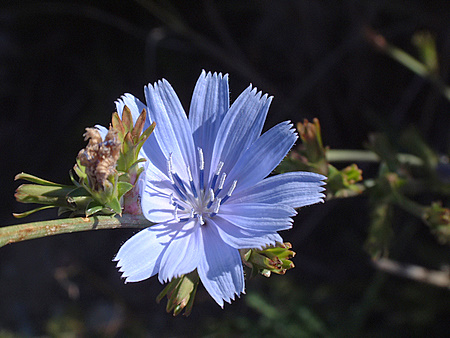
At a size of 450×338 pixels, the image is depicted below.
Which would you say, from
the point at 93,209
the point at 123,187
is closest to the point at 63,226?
the point at 93,209

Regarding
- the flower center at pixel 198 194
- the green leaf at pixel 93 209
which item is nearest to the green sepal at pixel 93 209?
the green leaf at pixel 93 209

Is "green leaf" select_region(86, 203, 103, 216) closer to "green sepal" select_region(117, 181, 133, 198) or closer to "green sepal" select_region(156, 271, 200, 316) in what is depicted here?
"green sepal" select_region(117, 181, 133, 198)

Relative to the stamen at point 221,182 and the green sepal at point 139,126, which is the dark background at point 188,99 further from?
the green sepal at point 139,126

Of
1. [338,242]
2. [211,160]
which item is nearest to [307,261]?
[338,242]

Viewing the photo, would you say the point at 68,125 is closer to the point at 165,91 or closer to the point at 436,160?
the point at 165,91

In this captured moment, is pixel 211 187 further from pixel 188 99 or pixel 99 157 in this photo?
pixel 188 99

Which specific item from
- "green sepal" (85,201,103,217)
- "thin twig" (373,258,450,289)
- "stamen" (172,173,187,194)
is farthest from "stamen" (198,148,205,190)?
"thin twig" (373,258,450,289)
